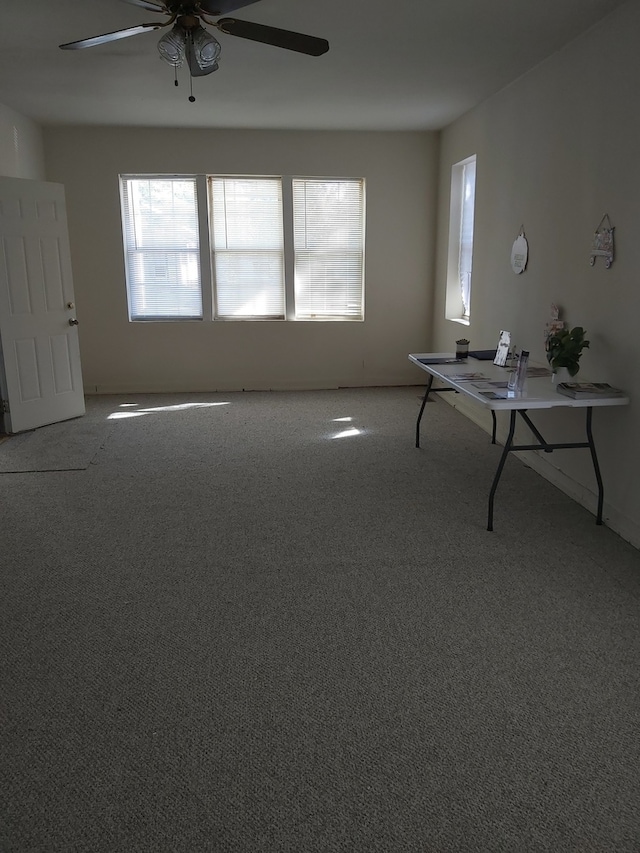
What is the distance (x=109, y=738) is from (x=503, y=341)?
134 inches

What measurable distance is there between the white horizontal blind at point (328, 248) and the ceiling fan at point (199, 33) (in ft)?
11.3

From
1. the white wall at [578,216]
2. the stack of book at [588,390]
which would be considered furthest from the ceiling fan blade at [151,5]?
the stack of book at [588,390]

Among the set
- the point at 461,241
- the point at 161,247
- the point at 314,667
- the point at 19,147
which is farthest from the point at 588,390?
the point at 19,147

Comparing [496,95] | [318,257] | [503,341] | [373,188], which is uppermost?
[496,95]

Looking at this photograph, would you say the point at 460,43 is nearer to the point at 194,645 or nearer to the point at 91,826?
the point at 194,645

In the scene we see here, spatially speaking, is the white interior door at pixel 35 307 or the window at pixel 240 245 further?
the window at pixel 240 245

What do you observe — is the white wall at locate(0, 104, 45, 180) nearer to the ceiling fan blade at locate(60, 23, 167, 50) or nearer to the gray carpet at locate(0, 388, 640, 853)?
the ceiling fan blade at locate(60, 23, 167, 50)

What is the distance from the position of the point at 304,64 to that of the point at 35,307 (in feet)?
9.33

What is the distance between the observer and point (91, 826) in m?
1.65

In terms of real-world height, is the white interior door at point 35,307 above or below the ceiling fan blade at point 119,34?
below

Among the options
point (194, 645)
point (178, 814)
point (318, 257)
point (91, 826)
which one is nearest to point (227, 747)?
point (178, 814)

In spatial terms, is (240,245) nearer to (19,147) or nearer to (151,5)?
(19,147)

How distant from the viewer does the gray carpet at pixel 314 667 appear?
1.68 m

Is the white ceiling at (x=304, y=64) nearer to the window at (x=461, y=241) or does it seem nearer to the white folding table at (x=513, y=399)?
the window at (x=461, y=241)
